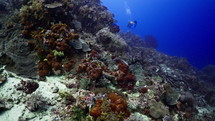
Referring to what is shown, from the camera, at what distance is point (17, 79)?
6.46 meters

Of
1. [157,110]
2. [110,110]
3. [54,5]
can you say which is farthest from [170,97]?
[54,5]

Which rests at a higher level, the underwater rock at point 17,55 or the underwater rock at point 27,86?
the underwater rock at point 17,55

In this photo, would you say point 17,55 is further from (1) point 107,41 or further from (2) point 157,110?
(2) point 157,110

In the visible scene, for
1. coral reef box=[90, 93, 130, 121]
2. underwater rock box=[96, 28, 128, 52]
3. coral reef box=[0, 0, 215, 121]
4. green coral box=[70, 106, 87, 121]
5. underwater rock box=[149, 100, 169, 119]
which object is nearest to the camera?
coral reef box=[90, 93, 130, 121]

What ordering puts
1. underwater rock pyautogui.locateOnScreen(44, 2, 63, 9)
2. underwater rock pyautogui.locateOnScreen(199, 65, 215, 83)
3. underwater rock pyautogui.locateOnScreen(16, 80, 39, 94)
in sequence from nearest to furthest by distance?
underwater rock pyautogui.locateOnScreen(16, 80, 39, 94)
underwater rock pyautogui.locateOnScreen(44, 2, 63, 9)
underwater rock pyautogui.locateOnScreen(199, 65, 215, 83)

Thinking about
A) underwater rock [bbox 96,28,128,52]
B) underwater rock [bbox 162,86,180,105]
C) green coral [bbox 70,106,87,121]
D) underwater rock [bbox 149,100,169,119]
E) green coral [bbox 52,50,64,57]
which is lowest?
green coral [bbox 70,106,87,121]

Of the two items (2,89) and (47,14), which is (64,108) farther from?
(47,14)

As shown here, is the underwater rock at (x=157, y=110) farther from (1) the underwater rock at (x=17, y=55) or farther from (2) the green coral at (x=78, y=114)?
(1) the underwater rock at (x=17, y=55)

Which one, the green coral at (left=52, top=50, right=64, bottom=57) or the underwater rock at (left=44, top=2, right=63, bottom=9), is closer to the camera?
the green coral at (left=52, top=50, right=64, bottom=57)

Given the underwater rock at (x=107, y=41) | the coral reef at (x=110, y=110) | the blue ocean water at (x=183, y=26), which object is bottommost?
the coral reef at (x=110, y=110)

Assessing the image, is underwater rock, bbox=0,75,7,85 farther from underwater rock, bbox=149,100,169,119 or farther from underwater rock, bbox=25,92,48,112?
underwater rock, bbox=149,100,169,119

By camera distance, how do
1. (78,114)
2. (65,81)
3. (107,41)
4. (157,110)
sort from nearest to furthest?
(78,114)
(157,110)
(65,81)
(107,41)

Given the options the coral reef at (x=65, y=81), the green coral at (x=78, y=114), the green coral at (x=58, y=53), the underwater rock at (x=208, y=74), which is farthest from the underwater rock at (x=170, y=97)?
the underwater rock at (x=208, y=74)

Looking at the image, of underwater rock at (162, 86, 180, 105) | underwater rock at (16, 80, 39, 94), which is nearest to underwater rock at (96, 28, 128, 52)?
underwater rock at (162, 86, 180, 105)
